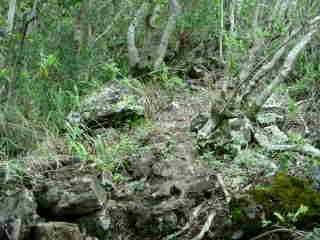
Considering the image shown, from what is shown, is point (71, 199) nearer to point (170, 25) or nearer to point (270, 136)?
point (270, 136)

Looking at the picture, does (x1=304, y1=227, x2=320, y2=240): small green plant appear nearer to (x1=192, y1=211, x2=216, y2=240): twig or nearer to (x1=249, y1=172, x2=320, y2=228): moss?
(x1=249, y1=172, x2=320, y2=228): moss

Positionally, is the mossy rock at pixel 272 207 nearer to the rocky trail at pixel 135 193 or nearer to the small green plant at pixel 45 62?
the rocky trail at pixel 135 193

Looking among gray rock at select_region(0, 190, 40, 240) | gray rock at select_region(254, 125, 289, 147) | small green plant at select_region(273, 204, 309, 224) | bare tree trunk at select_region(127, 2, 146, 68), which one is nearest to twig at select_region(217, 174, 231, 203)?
small green plant at select_region(273, 204, 309, 224)

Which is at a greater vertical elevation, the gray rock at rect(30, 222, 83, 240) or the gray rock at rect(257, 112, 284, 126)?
the gray rock at rect(257, 112, 284, 126)

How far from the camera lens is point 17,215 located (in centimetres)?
350

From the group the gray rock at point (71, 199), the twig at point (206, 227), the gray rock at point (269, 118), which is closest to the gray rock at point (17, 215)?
the gray rock at point (71, 199)

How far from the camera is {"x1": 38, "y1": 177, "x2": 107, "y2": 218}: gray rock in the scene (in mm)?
3686

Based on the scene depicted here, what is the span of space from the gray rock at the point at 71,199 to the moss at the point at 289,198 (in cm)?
122

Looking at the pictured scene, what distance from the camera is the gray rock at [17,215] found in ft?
11.2

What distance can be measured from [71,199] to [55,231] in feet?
1.29

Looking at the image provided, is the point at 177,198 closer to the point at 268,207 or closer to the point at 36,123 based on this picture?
the point at 268,207

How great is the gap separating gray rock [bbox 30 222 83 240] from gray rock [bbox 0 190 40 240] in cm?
11

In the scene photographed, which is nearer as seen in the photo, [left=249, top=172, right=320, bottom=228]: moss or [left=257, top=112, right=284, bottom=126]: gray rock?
[left=249, top=172, right=320, bottom=228]: moss

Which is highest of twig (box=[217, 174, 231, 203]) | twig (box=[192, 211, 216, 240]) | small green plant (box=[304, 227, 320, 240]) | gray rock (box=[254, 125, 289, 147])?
gray rock (box=[254, 125, 289, 147])
